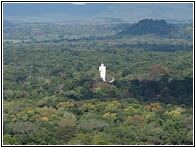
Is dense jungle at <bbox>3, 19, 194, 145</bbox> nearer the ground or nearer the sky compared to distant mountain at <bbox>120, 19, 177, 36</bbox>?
nearer the ground

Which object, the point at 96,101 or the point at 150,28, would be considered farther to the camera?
the point at 150,28

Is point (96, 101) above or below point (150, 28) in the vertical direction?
below

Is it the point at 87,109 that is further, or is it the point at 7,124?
the point at 87,109

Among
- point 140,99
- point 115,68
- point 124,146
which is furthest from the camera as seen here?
point 115,68

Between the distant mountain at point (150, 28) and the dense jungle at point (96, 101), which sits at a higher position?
the distant mountain at point (150, 28)

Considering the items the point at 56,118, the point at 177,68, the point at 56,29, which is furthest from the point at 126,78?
the point at 56,29

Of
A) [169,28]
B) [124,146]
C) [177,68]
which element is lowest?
[124,146]

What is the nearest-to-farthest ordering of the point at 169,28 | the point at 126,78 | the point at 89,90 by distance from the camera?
the point at 89,90
the point at 126,78
the point at 169,28

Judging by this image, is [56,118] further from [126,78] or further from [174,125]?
[126,78]

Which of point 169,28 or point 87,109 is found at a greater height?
point 169,28

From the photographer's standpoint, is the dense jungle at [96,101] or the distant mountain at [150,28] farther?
the distant mountain at [150,28]

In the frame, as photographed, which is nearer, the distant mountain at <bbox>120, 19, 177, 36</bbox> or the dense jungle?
the dense jungle
